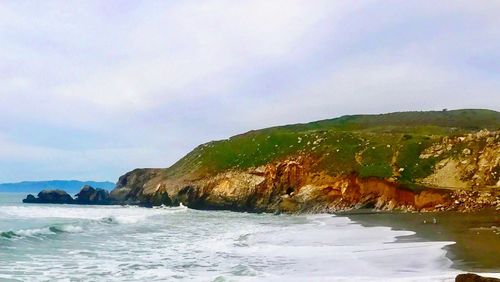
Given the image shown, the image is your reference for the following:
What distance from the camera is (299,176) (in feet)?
193

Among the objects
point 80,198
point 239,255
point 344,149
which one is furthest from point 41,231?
point 80,198

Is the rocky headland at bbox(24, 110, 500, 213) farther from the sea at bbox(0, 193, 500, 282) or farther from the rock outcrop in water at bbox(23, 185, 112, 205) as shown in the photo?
the sea at bbox(0, 193, 500, 282)

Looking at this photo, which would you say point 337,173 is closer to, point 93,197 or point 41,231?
point 41,231

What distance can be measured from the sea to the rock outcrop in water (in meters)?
59.5

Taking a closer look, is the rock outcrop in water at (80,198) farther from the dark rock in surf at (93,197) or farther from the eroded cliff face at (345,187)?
the eroded cliff face at (345,187)

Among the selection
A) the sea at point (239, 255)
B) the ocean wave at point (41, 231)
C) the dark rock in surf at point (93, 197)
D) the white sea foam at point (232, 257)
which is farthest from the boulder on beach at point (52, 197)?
the white sea foam at point (232, 257)

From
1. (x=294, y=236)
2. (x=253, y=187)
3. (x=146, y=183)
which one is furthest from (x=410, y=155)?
(x=146, y=183)

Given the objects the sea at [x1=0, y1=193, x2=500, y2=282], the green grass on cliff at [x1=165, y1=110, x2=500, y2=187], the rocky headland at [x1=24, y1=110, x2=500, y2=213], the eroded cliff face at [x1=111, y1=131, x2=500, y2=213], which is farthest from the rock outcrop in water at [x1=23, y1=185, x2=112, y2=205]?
the sea at [x1=0, y1=193, x2=500, y2=282]

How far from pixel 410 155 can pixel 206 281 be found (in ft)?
140

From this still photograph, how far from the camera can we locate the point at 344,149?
5903 centimetres

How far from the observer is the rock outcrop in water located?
90.6m

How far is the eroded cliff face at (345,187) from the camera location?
45375mm

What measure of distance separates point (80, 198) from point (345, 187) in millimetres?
56054

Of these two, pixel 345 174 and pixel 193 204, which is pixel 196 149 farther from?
pixel 345 174
